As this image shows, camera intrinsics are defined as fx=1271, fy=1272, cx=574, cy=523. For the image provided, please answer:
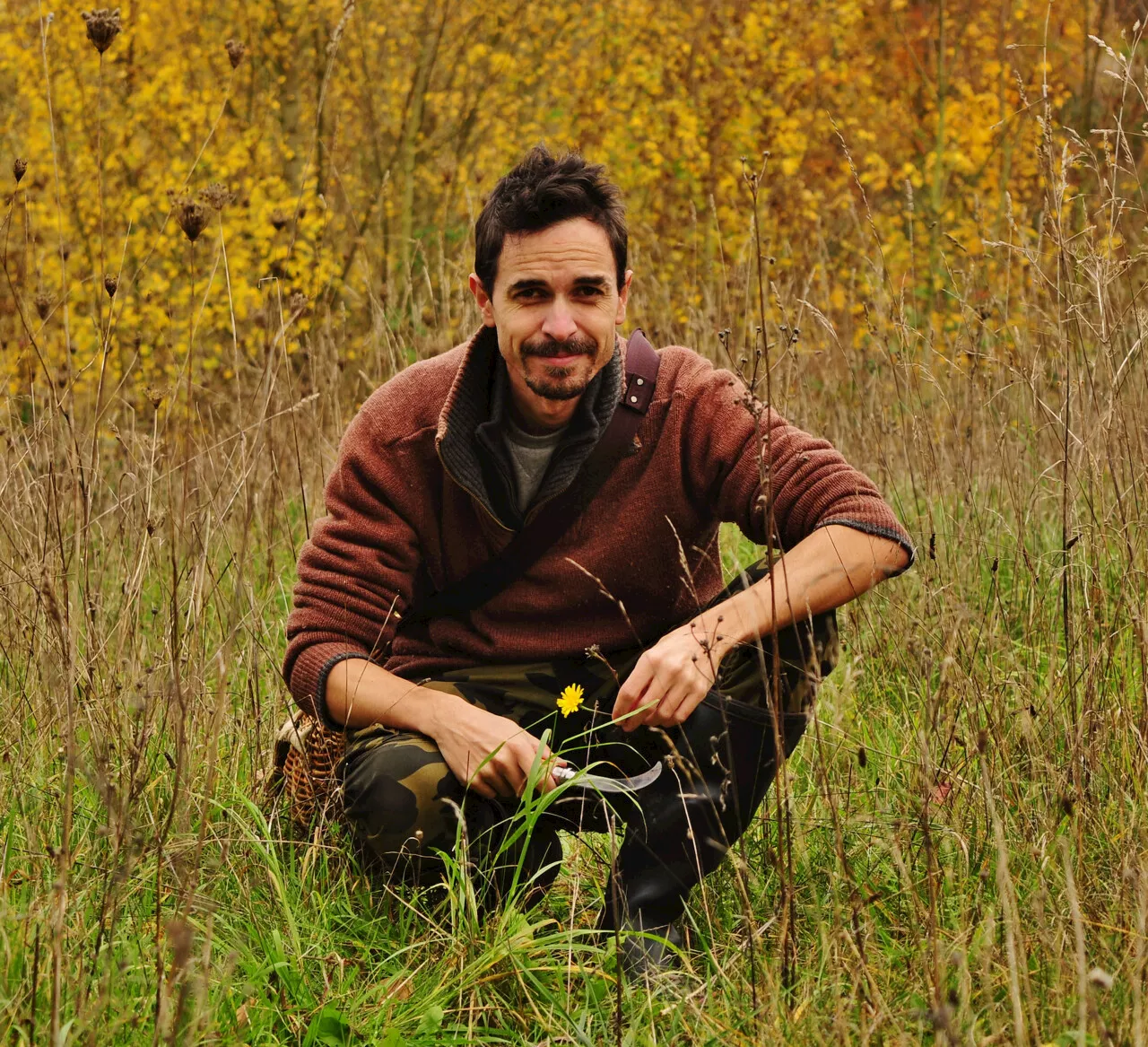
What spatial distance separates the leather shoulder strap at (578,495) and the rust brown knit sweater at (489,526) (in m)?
0.02

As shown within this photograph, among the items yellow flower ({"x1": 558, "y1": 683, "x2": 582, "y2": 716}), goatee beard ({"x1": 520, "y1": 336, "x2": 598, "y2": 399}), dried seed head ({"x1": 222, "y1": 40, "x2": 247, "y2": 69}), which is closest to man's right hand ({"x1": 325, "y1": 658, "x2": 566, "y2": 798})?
yellow flower ({"x1": 558, "y1": 683, "x2": 582, "y2": 716})

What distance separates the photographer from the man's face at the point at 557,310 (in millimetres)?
2518

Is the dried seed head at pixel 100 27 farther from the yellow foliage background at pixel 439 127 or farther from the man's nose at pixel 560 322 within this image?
the yellow foliage background at pixel 439 127

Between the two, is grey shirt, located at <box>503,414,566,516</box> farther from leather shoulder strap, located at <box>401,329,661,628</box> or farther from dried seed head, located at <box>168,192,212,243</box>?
dried seed head, located at <box>168,192,212,243</box>

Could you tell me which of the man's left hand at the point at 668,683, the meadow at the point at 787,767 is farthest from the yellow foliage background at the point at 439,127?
the man's left hand at the point at 668,683

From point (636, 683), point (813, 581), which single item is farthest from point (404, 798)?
point (813, 581)

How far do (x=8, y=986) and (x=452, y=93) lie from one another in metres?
7.37

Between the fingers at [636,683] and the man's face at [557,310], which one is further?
the man's face at [557,310]

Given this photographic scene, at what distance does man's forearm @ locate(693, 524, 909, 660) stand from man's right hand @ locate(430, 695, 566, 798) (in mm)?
373

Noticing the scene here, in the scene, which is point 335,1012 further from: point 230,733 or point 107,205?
point 107,205

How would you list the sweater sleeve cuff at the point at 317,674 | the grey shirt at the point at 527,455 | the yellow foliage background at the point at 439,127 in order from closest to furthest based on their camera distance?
the sweater sleeve cuff at the point at 317,674, the grey shirt at the point at 527,455, the yellow foliage background at the point at 439,127

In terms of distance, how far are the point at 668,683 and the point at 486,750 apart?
1.15ft

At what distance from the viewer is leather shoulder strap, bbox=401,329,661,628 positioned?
256cm

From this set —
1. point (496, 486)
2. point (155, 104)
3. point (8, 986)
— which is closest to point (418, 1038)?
point (8, 986)
